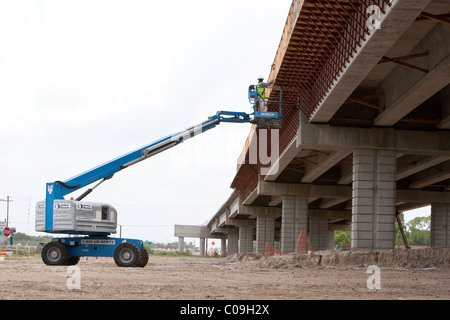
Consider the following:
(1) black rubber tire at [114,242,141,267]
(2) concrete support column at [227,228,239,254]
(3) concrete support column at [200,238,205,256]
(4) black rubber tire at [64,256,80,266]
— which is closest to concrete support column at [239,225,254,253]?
(2) concrete support column at [227,228,239,254]

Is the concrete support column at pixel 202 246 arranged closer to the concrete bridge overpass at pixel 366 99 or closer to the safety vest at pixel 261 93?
the concrete bridge overpass at pixel 366 99

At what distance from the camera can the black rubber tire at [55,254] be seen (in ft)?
79.5

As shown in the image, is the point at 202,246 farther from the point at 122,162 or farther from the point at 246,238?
the point at 122,162

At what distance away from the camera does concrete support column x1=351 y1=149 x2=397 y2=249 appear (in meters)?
26.5

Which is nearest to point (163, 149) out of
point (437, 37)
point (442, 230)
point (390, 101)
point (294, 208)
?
point (390, 101)

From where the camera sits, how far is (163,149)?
25.4 meters

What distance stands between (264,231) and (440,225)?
20.4 metres

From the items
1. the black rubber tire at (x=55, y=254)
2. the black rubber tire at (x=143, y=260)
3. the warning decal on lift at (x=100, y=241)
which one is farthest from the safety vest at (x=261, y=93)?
the black rubber tire at (x=55, y=254)

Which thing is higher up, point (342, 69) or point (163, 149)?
point (342, 69)

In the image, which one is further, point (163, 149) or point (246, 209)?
point (246, 209)

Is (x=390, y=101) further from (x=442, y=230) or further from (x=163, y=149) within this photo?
(x=442, y=230)

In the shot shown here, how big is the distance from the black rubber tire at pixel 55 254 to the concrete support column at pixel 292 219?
76.8ft

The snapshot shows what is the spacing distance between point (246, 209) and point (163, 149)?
40.3 m

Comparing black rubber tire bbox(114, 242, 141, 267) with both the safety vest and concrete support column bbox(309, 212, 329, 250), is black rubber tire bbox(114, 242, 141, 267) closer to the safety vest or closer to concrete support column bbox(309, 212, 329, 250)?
the safety vest
